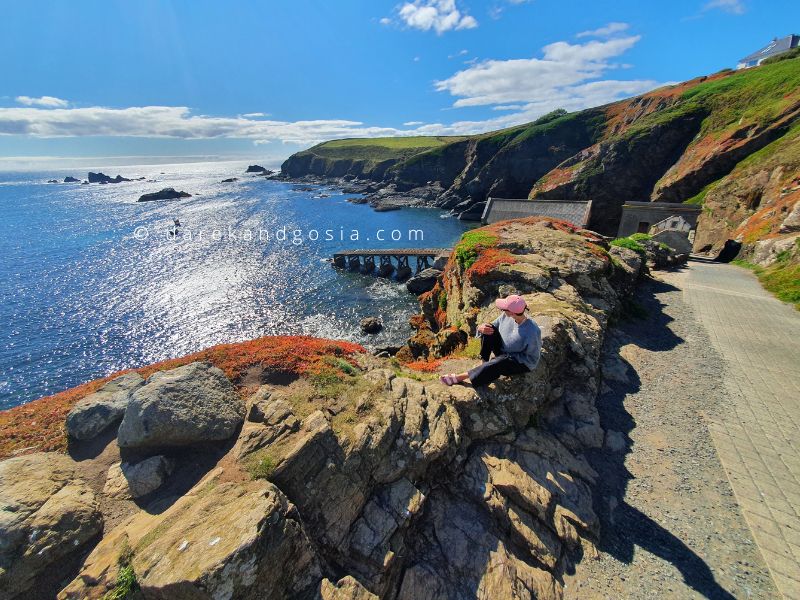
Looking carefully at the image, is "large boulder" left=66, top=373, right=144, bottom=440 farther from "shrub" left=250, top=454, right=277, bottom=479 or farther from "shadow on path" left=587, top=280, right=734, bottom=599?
"shadow on path" left=587, top=280, right=734, bottom=599

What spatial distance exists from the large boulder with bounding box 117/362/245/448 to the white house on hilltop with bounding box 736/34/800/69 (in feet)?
526

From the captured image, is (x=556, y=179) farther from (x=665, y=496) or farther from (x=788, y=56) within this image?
(x=665, y=496)

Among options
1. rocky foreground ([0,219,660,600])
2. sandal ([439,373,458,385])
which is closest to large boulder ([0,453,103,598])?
rocky foreground ([0,219,660,600])

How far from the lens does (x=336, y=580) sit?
6625 mm

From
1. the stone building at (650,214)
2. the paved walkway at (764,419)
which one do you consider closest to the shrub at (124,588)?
the paved walkway at (764,419)

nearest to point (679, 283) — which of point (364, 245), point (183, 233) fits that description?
point (364, 245)

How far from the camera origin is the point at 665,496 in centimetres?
910

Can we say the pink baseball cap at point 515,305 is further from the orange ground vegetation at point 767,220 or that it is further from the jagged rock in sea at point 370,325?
the orange ground vegetation at point 767,220

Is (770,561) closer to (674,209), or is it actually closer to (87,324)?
(674,209)

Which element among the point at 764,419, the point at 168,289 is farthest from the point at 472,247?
the point at 168,289

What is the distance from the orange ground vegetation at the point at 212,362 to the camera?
843 cm

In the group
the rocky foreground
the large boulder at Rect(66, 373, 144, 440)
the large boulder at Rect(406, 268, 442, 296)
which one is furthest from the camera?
the large boulder at Rect(406, 268, 442, 296)

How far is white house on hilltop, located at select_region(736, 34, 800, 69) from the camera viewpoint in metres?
110

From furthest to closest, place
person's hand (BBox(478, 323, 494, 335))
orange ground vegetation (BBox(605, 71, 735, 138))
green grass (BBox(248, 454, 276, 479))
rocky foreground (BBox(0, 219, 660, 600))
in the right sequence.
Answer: orange ground vegetation (BBox(605, 71, 735, 138)) < person's hand (BBox(478, 323, 494, 335)) < green grass (BBox(248, 454, 276, 479)) < rocky foreground (BBox(0, 219, 660, 600))
